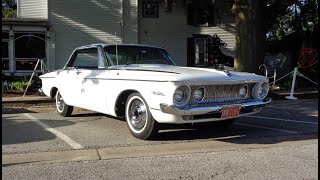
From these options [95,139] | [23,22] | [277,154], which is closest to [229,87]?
[277,154]

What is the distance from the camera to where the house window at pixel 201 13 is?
27.0 meters

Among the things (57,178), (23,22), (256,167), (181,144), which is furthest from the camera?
(23,22)

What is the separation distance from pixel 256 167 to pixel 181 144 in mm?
1590

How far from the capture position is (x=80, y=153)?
6.19 m

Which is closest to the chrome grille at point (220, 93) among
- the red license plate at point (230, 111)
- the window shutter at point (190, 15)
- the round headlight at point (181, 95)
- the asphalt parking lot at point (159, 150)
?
the round headlight at point (181, 95)

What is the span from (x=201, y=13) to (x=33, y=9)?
9.80m

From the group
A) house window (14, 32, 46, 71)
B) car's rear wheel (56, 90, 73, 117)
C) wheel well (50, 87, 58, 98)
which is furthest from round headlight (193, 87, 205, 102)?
house window (14, 32, 46, 71)

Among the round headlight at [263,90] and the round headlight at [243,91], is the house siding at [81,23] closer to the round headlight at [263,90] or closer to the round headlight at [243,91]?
the round headlight at [263,90]

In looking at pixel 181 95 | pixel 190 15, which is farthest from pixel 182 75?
pixel 190 15

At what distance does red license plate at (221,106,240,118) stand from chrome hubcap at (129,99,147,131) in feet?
3.97

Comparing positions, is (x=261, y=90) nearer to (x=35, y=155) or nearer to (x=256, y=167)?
(x=256, y=167)

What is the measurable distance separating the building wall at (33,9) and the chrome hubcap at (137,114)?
18665 mm

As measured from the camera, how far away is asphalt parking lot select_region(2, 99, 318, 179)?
17.1 ft

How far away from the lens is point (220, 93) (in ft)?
22.7
